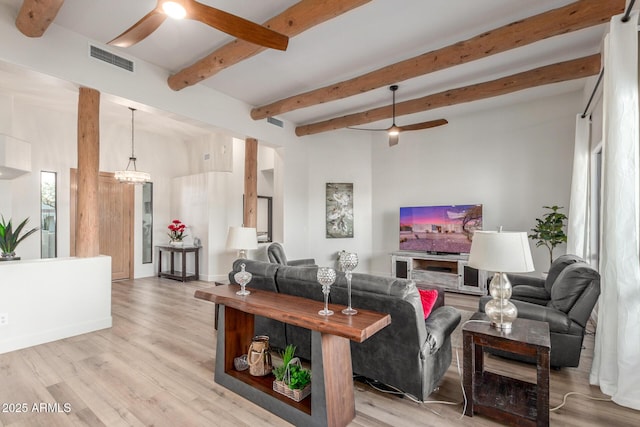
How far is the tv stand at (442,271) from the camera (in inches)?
216

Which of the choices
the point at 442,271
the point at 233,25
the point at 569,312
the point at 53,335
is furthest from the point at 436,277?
the point at 53,335

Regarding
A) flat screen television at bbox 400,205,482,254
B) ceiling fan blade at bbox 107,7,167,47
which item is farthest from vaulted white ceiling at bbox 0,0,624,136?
flat screen television at bbox 400,205,482,254

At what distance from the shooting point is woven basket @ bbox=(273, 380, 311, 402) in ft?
7.00

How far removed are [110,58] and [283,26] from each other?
2.29m

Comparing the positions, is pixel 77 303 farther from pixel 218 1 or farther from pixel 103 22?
pixel 218 1

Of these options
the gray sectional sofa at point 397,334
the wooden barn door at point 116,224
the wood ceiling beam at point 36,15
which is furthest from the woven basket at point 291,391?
the wooden barn door at point 116,224

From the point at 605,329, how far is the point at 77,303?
5055 millimetres

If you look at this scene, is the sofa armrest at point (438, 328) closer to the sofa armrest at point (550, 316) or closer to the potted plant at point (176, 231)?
the sofa armrest at point (550, 316)

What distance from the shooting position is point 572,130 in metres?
5.10

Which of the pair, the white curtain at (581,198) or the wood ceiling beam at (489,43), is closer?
the wood ceiling beam at (489,43)

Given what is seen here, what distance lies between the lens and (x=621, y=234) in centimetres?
231

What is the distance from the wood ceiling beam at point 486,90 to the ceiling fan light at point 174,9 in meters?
4.07

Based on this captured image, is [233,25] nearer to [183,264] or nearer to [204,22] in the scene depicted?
[204,22]

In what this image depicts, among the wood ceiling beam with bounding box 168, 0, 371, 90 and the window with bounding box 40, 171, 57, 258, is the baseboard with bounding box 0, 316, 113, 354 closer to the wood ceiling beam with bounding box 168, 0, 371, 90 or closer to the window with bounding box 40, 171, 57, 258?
the window with bounding box 40, 171, 57, 258
